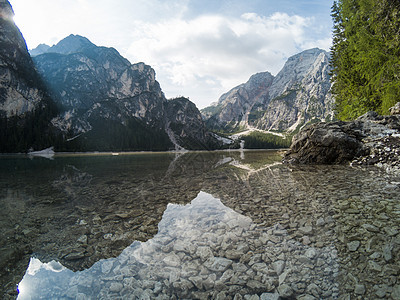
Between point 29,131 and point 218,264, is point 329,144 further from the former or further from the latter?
point 29,131

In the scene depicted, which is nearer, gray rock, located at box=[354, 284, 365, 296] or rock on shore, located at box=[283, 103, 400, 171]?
gray rock, located at box=[354, 284, 365, 296]

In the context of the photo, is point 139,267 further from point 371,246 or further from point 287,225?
point 371,246

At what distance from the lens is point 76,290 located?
158 inches

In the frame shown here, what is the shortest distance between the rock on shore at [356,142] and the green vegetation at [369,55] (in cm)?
384

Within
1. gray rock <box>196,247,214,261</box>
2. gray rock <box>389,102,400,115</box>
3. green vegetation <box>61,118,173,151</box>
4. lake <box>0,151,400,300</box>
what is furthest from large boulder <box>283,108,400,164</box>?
green vegetation <box>61,118,173,151</box>

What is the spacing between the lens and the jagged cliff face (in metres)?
140

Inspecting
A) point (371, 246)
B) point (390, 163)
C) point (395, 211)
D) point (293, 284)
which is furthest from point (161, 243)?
point (390, 163)

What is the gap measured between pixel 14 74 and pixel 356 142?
211724 mm

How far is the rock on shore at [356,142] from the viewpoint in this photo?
64.8ft

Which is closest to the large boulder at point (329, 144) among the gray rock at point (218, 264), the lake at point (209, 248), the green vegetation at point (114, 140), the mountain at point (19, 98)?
the lake at point (209, 248)

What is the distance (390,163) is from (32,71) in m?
239

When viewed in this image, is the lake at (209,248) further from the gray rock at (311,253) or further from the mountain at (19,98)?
the mountain at (19,98)

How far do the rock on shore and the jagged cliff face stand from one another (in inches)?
7467

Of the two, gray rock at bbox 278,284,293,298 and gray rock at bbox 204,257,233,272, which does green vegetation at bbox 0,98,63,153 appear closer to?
gray rock at bbox 204,257,233,272
